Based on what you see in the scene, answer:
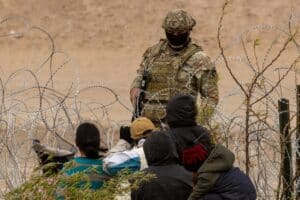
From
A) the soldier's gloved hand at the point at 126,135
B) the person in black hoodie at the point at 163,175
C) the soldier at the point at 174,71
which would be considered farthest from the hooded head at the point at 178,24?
Result: the person in black hoodie at the point at 163,175

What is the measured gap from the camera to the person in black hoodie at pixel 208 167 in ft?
16.3

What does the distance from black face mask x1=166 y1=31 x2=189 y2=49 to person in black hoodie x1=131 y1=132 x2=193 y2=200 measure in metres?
1.81

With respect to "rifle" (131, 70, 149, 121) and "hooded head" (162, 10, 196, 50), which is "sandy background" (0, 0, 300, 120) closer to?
"rifle" (131, 70, 149, 121)

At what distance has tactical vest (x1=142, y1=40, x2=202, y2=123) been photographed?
694cm

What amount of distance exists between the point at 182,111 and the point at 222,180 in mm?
656

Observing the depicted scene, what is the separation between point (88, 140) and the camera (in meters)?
5.52

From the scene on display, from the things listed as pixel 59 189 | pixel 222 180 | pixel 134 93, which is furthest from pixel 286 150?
pixel 59 189

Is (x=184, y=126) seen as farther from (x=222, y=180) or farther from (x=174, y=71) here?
(x=174, y=71)

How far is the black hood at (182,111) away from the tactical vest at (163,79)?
1253mm

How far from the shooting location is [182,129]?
18.4ft

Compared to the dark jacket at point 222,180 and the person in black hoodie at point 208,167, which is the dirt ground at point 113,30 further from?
the dark jacket at point 222,180

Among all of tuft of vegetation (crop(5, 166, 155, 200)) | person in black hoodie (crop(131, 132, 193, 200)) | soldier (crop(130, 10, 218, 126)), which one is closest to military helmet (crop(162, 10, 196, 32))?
soldier (crop(130, 10, 218, 126))

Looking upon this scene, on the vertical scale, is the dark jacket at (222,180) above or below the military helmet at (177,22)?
below

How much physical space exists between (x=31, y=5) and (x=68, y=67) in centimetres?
379
